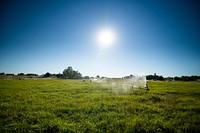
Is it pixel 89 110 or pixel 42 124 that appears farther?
pixel 89 110

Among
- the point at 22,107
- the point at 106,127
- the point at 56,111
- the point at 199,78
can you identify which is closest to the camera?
the point at 106,127

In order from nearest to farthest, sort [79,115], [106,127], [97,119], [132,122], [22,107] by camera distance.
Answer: [106,127] < [132,122] < [97,119] < [79,115] < [22,107]

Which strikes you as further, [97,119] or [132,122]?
[97,119]

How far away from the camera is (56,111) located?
12.1 meters

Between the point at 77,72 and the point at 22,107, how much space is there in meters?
156

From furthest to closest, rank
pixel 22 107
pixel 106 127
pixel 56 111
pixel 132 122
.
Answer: pixel 22 107 → pixel 56 111 → pixel 132 122 → pixel 106 127

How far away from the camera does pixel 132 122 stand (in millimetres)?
9414

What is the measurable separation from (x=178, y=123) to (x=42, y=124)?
32.0 feet

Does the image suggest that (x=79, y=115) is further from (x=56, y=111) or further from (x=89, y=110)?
(x=56, y=111)

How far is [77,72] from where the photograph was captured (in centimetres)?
16712

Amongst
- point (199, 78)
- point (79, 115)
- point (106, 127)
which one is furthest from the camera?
point (199, 78)

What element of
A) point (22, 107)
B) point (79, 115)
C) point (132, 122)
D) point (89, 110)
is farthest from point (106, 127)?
point (22, 107)

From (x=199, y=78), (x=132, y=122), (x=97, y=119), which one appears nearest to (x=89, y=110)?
A: (x=97, y=119)

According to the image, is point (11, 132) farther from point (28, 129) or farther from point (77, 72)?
point (77, 72)
